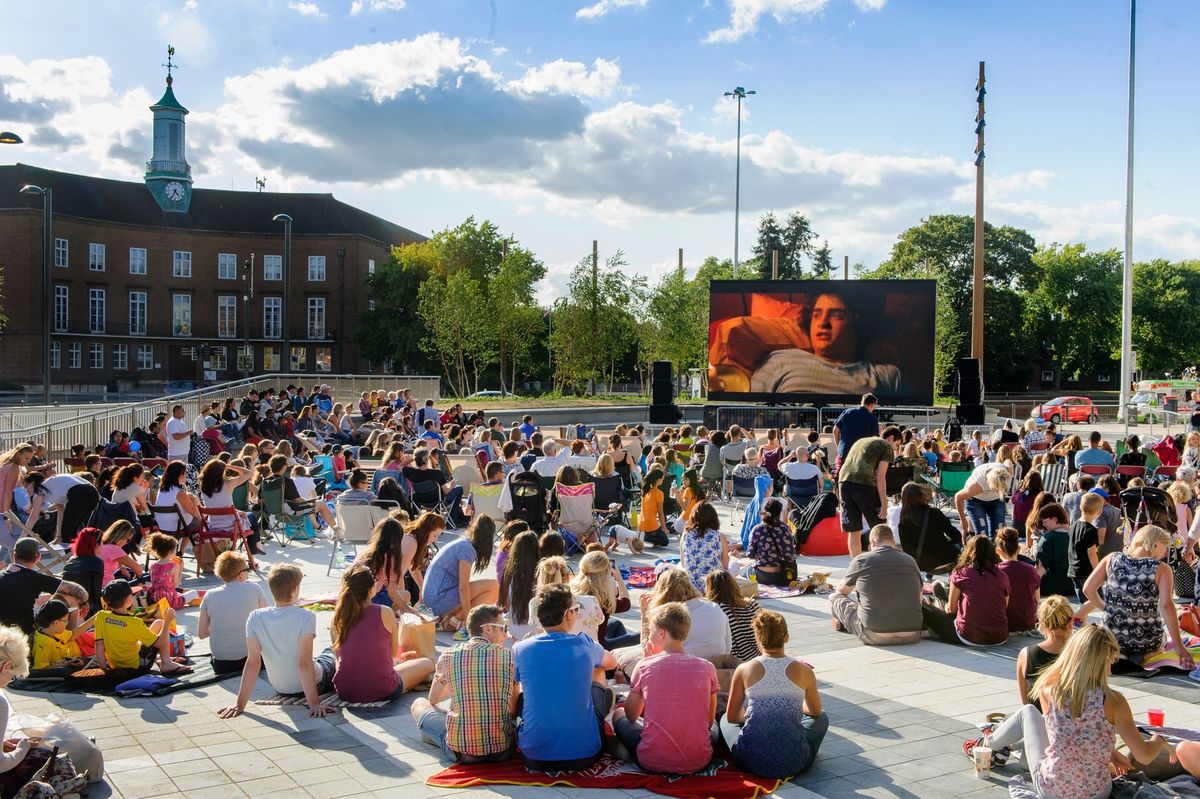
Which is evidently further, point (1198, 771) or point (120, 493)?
point (120, 493)

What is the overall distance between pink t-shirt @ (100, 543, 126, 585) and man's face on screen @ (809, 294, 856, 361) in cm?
2689

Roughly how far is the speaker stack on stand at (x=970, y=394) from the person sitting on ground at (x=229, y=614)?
81.9ft

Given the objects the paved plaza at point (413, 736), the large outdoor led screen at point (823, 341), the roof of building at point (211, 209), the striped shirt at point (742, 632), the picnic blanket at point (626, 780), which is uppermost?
the roof of building at point (211, 209)

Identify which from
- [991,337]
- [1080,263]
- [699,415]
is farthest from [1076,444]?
[1080,263]

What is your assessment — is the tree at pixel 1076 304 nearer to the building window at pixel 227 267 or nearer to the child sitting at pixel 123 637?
the building window at pixel 227 267

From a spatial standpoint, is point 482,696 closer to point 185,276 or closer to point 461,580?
point 461,580

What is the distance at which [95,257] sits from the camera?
67250 mm

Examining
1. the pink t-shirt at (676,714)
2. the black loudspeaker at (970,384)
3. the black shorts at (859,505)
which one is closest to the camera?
the pink t-shirt at (676,714)

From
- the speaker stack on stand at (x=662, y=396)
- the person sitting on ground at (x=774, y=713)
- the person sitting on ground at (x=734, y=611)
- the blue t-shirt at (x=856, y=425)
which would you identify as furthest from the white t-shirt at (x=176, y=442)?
the speaker stack on stand at (x=662, y=396)

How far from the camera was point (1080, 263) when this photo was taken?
239ft

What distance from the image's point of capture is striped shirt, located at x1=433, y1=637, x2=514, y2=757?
612 centimetres

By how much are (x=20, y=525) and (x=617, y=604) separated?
732 centimetres

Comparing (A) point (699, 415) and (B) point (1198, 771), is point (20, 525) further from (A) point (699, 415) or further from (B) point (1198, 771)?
(A) point (699, 415)

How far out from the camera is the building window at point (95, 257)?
220 ft
